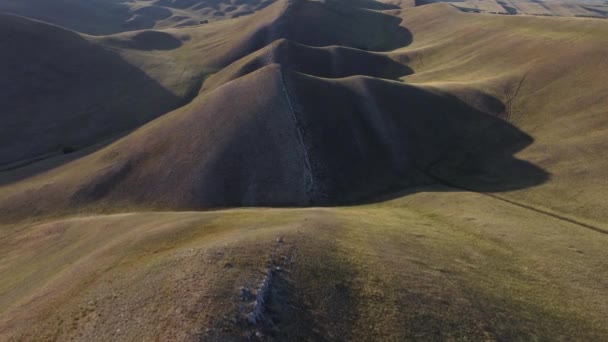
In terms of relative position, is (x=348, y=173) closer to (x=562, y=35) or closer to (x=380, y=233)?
(x=380, y=233)

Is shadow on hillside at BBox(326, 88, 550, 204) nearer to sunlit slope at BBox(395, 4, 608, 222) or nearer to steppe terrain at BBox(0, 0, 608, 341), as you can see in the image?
steppe terrain at BBox(0, 0, 608, 341)

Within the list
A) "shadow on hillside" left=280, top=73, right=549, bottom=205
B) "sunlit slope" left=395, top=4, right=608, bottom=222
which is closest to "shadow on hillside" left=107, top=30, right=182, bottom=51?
"sunlit slope" left=395, top=4, right=608, bottom=222

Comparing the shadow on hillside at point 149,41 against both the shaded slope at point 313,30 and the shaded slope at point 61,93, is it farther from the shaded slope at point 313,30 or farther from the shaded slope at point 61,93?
the shaded slope at point 313,30

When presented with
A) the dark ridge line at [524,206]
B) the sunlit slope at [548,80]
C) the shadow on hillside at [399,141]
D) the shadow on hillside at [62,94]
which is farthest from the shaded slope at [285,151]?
the shadow on hillside at [62,94]

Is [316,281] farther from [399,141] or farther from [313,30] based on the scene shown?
[313,30]

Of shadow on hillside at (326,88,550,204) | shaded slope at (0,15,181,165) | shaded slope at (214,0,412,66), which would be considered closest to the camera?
shadow on hillside at (326,88,550,204)
